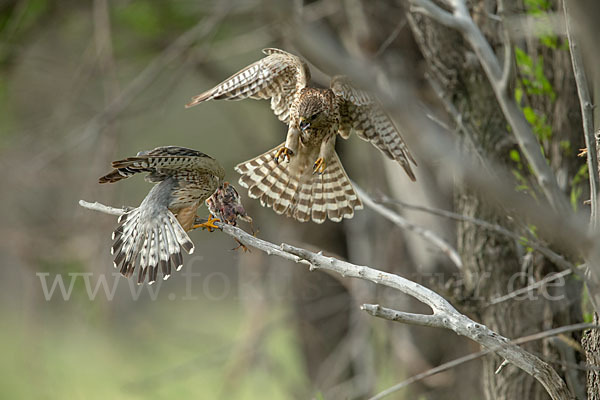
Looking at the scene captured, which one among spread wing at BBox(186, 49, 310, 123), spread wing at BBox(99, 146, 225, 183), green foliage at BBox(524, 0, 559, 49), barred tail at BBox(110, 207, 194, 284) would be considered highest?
green foliage at BBox(524, 0, 559, 49)

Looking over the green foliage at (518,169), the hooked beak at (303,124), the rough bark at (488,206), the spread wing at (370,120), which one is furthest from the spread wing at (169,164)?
the green foliage at (518,169)

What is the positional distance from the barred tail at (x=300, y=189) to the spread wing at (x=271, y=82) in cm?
24

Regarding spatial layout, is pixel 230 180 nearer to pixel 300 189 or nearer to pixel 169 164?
pixel 300 189

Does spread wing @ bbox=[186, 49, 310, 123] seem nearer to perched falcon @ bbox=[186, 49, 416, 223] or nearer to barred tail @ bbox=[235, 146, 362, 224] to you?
perched falcon @ bbox=[186, 49, 416, 223]

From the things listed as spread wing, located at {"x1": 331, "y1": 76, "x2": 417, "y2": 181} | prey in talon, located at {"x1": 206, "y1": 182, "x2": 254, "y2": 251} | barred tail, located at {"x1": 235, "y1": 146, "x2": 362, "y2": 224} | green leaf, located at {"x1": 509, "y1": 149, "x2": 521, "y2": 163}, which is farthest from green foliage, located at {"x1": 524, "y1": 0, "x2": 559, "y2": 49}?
prey in talon, located at {"x1": 206, "y1": 182, "x2": 254, "y2": 251}

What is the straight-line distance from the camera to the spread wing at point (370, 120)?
8.39ft

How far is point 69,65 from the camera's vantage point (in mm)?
6801

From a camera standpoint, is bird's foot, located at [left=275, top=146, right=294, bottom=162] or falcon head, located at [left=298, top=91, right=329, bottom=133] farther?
bird's foot, located at [left=275, top=146, right=294, bottom=162]

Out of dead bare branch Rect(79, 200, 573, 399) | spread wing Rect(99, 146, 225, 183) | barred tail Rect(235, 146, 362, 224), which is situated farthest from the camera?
barred tail Rect(235, 146, 362, 224)

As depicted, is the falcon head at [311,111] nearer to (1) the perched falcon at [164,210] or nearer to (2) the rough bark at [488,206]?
(1) the perched falcon at [164,210]

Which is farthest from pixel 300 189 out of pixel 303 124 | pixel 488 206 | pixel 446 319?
pixel 446 319

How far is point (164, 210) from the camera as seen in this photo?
2.61 meters

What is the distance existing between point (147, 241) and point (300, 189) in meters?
0.73

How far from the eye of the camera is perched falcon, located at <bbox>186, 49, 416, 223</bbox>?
8.36 ft
